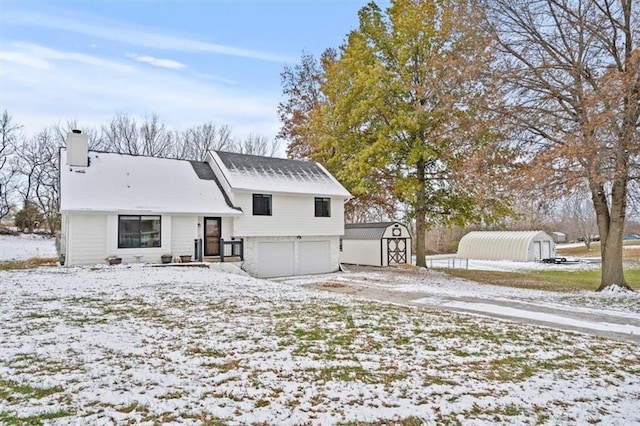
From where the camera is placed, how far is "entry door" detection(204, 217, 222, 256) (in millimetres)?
18453

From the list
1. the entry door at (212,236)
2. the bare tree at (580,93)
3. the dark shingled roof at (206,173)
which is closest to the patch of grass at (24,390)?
the bare tree at (580,93)

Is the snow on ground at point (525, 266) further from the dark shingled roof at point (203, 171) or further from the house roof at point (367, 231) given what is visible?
the dark shingled roof at point (203, 171)

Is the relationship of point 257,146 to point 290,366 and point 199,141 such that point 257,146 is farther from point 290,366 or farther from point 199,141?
point 290,366

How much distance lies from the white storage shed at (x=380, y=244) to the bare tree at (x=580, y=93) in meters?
10.4

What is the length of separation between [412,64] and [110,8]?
1421 centimetres

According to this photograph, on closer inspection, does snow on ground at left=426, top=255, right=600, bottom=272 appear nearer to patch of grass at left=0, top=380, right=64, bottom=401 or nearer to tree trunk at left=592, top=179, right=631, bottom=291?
tree trunk at left=592, top=179, right=631, bottom=291

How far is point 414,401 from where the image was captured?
4.30m

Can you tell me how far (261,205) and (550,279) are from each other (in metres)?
15.9

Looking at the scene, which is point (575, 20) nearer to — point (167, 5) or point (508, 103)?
point (508, 103)

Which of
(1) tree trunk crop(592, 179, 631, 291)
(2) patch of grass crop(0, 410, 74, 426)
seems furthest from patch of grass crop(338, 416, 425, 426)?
(1) tree trunk crop(592, 179, 631, 291)

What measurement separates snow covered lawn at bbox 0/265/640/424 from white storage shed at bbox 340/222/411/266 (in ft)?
48.8

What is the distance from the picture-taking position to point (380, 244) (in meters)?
24.2

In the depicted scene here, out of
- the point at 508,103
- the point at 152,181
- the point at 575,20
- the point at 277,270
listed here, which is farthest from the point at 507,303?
the point at 152,181

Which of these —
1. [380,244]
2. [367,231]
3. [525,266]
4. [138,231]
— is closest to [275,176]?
[138,231]
